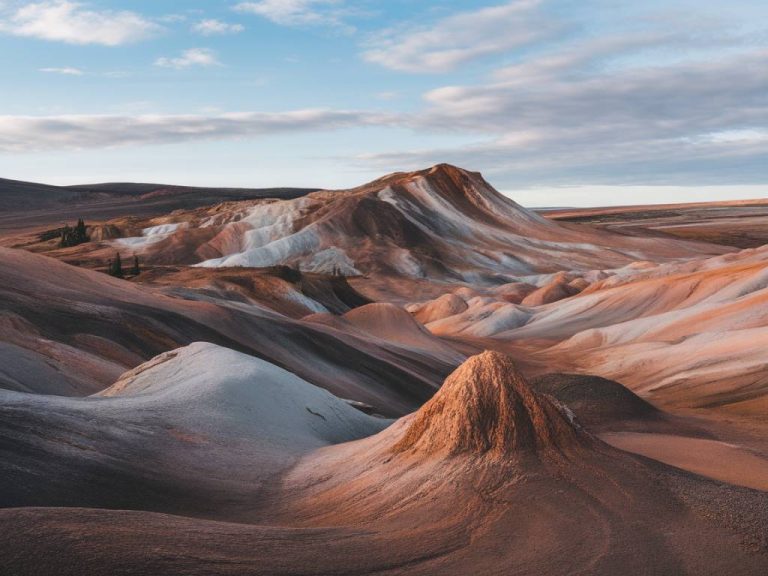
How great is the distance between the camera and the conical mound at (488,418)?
25.3 feet

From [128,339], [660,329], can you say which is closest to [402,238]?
[660,329]

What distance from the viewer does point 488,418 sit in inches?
312

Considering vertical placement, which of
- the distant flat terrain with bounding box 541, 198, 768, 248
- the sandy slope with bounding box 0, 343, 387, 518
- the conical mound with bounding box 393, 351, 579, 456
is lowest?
the sandy slope with bounding box 0, 343, 387, 518

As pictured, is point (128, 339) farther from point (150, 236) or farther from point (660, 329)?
point (150, 236)

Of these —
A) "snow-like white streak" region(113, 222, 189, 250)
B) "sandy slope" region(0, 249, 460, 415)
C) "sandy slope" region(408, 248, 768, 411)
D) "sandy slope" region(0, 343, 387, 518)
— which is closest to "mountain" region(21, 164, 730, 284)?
"snow-like white streak" region(113, 222, 189, 250)

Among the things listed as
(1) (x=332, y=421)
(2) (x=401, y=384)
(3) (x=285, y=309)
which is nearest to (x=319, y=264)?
(3) (x=285, y=309)

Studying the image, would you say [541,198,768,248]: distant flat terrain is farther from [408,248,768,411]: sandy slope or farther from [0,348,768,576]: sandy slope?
[0,348,768,576]: sandy slope

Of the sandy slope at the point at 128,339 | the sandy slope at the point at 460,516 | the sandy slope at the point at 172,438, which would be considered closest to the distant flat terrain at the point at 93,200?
the sandy slope at the point at 128,339

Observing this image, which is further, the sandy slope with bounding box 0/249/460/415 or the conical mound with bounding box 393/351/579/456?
the sandy slope with bounding box 0/249/460/415

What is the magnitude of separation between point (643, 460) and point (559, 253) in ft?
262

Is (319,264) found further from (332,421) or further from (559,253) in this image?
(332,421)

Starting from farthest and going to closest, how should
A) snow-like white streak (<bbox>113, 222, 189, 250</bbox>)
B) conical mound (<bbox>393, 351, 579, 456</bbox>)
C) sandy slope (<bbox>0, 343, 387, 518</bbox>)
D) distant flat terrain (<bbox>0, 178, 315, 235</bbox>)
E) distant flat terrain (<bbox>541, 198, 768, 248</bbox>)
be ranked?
distant flat terrain (<bbox>0, 178, 315, 235</bbox>), distant flat terrain (<bbox>541, 198, 768, 248</bbox>), snow-like white streak (<bbox>113, 222, 189, 250</bbox>), conical mound (<bbox>393, 351, 579, 456</bbox>), sandy slope (<bbox>0, 343, 387, 518</bbox>)

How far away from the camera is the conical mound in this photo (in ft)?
25.3

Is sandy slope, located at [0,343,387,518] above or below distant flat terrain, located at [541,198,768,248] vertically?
below
